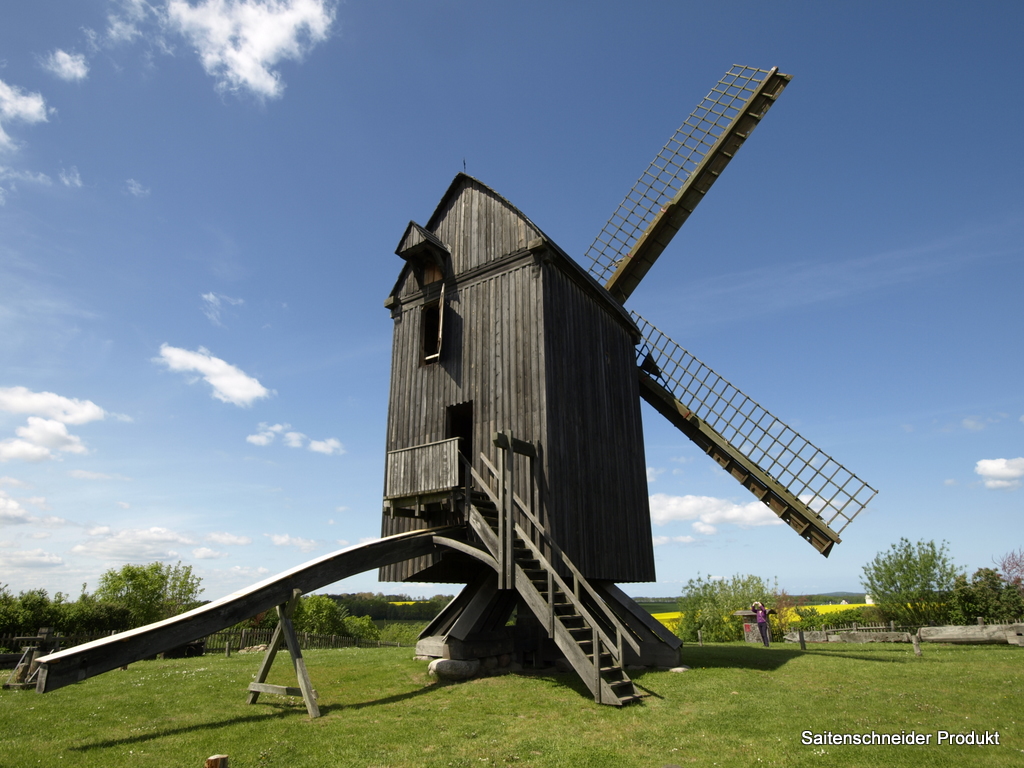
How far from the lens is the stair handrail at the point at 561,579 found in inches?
361

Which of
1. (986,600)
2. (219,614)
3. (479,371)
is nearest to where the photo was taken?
(219,614)

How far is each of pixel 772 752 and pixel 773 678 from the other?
4961 millimetres

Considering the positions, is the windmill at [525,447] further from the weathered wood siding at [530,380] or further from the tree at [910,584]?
the tree at [910,584]

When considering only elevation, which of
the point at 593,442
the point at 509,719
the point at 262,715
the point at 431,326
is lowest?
the point at 509,719

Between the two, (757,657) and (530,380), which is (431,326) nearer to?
(530,380)

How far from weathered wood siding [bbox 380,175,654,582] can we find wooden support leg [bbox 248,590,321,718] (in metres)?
4.17

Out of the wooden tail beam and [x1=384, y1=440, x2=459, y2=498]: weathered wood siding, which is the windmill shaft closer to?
[x1=384, y1=440, x2=459, y2=498]: weathered wood siding

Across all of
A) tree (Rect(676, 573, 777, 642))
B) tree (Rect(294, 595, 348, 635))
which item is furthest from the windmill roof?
tree (Rect(294, 595, 348, 635))

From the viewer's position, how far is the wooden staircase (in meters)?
8.97

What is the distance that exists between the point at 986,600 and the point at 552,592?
22.5 meters

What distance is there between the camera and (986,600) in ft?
75.3

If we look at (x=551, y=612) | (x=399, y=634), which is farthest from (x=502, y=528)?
(x=399, y=634)

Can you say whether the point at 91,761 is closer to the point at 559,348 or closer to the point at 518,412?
the point at 518,412

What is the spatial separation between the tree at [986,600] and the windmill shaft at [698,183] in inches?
741
